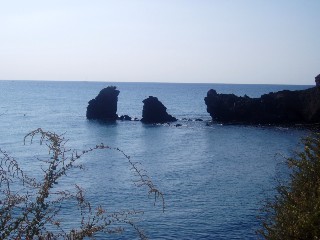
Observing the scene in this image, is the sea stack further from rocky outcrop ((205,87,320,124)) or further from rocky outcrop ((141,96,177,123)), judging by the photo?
rocky outcrop ((141,96,177,123))

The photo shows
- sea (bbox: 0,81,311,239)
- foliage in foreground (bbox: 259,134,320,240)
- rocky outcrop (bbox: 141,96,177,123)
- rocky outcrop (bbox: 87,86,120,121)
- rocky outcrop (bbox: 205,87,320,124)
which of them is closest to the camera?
foliage in foreground (bbox: 259,134,320,240)

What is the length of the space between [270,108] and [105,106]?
144 feet

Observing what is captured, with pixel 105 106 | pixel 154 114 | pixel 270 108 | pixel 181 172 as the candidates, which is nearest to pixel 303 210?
pixel 181 172

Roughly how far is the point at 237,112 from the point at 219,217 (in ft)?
265

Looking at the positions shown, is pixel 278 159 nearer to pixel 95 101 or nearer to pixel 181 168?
pixel 181 168

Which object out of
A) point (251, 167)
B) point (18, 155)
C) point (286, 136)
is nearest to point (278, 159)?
point (251, 167)

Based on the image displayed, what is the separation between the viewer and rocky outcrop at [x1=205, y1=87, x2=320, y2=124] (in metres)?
103

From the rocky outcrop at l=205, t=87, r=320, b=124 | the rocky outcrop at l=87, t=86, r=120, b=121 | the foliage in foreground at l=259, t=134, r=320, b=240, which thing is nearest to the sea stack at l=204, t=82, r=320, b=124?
the rocky outcrop at l=205, t=87, r=320, b=124

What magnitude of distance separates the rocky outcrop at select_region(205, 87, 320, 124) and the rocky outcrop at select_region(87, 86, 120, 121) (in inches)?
1005

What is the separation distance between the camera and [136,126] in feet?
354

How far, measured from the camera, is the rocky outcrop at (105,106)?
4934 inches

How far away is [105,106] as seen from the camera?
418ft

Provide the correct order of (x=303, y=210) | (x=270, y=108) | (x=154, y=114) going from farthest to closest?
(x=154, y=114) < (x=270, y=108) < (x=303, y=210)

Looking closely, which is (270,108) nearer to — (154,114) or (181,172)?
(154,114)
